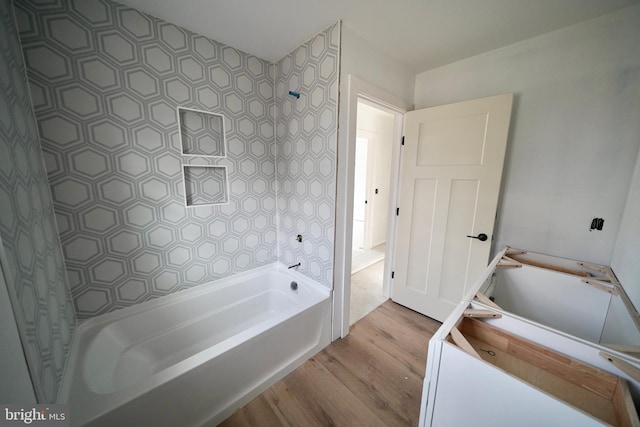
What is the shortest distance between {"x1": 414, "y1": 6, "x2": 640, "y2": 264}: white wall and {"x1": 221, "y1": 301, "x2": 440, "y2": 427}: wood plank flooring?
1.23 metres

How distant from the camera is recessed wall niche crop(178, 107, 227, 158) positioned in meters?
1.61

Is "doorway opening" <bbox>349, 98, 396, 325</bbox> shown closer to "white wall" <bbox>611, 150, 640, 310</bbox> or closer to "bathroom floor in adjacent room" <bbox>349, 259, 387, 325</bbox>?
"bathroom floor in adjacent room" <bbox>349, 259, 387, 325</bbox>

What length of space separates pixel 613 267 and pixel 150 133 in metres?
3.05

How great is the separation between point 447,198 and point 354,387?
1643 mm

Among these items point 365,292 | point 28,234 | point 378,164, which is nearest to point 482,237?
point 365,292

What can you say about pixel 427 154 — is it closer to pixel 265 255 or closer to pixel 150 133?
pixel 265 255

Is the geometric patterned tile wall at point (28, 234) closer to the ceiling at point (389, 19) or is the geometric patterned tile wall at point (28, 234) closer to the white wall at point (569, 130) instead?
the ceiling at point (389, 19)

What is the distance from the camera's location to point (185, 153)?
63.8 inches

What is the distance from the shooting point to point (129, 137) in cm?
138

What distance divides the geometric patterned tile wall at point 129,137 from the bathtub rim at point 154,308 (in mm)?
53

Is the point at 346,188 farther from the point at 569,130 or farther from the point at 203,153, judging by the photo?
the point at 569,130

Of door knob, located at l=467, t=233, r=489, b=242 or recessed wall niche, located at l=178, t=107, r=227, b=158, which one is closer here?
recessed wall niche, located at l=178, t=107, r=227, b=158


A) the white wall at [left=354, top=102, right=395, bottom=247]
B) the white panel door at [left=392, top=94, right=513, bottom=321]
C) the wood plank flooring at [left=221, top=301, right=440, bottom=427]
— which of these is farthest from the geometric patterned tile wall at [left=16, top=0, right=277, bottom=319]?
the white wall at [left=354, top=102, right=395, bottom=247]

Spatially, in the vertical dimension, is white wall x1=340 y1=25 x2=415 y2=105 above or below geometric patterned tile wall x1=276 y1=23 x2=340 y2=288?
above
